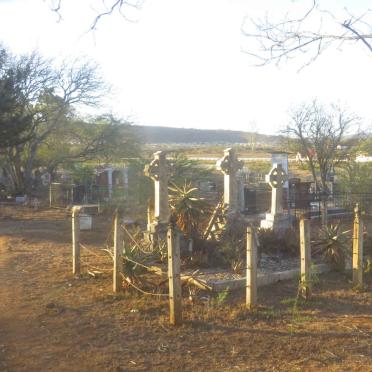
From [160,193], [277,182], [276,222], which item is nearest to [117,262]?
[160,193]

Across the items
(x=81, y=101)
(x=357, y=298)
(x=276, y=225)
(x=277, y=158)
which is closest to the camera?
(x=357, y=298)

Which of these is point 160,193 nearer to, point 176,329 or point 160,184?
point 160,184

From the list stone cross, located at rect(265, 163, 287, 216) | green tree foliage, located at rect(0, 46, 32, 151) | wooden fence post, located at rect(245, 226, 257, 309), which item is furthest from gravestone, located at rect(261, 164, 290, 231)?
green tree foliage, located at rect(0, 46, 32, 151)

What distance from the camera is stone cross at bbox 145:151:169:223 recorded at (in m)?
11.1

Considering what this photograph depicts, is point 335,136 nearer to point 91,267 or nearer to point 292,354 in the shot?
point 91,267

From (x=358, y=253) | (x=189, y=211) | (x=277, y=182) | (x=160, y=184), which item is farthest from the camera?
(x=277, y=182)

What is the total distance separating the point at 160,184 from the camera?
11.1m

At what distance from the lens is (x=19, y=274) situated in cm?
933

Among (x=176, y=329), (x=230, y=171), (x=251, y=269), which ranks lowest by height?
(x=176, y=329)

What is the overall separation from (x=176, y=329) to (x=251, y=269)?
125 cm

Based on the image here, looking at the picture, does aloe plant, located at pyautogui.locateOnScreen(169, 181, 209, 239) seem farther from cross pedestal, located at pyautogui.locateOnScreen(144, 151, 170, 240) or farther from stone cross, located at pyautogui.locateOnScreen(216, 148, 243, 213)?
stone cross, located at pyautogui.locateOnScreen(216, 148, 243, 213)

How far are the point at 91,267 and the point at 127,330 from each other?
3.45 meters

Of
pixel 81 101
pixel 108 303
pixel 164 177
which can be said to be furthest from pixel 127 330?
pixel 81 101

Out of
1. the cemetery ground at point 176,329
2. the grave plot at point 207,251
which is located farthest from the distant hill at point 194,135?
the cemetery ground at point 176,329
